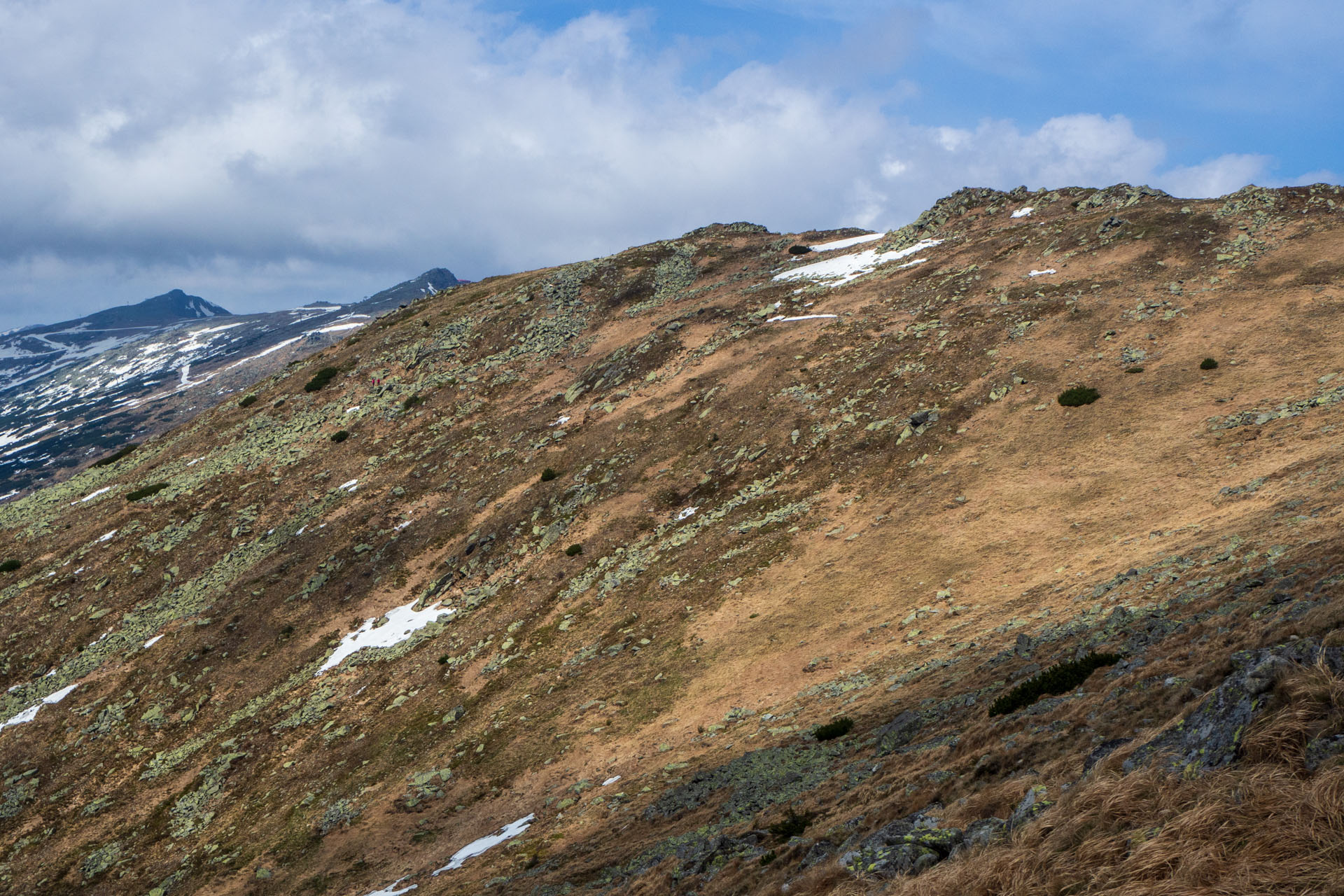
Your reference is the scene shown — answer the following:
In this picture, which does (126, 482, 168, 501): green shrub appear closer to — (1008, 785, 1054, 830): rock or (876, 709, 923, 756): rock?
(876, 709, 923, 756): rock

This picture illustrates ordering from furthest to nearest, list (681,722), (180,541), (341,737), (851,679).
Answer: (180,541)
(341,737)
(681,722)
(851,679)

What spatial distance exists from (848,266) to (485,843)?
193ft

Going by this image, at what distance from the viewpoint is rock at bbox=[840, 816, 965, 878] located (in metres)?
9.38

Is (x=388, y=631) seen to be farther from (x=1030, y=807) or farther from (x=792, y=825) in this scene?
(x=1030, y=807)

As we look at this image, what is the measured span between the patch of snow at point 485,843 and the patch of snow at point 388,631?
56.8ft

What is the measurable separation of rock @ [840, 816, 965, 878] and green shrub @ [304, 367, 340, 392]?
6980 cm

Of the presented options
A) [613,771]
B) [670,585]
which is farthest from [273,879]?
[670,585]

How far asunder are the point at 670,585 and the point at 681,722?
9151 mm

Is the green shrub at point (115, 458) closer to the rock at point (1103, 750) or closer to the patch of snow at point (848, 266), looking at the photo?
the patch of snow at point (848, 266)

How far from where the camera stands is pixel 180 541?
163ft

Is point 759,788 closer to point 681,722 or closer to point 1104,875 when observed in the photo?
point 681,722

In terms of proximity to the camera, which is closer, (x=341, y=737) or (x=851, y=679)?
(x=851, y=679)

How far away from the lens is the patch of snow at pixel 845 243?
77375 millimetres

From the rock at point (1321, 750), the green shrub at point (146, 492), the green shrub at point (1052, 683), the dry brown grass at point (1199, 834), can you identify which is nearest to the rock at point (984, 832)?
the dry brown grass at point (1199, 834)
